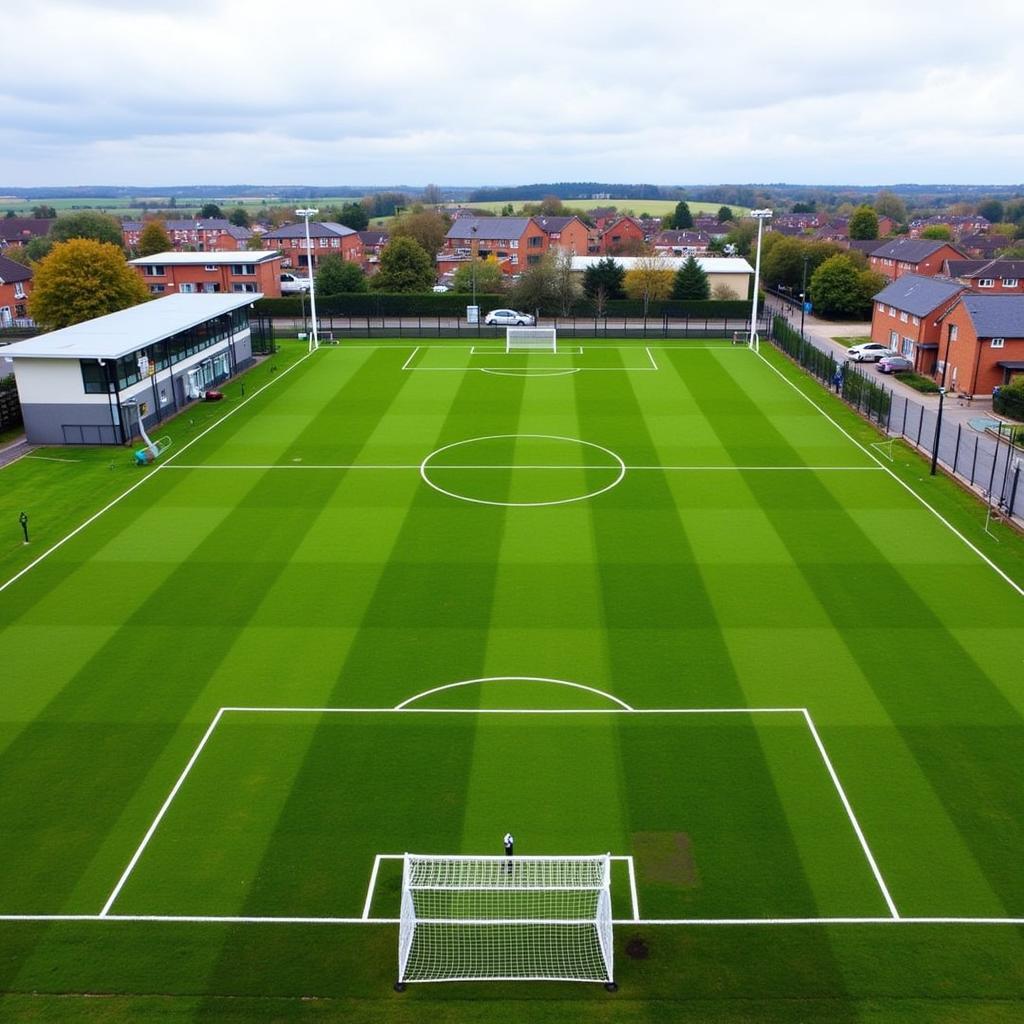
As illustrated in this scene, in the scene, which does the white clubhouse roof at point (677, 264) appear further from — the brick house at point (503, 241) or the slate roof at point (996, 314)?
the slate roof at point (996, 314)

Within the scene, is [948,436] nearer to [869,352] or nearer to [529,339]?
[869,352]

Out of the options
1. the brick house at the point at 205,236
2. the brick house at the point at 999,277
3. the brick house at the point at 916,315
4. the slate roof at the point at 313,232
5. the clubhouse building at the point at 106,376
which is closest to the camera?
the clubhouse building at the point at 106,376

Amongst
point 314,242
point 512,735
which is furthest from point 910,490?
point 314,242

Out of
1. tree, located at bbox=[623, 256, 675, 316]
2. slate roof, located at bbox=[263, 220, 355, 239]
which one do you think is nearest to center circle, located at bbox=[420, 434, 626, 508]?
tree, located at bbox=[623, 256, 675, 316]

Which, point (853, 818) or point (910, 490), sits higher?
point (910, 490)

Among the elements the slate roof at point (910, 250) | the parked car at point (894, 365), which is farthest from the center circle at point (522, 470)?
the slate roof at point (910, 250)

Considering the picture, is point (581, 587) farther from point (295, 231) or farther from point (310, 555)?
point (295, 231)
